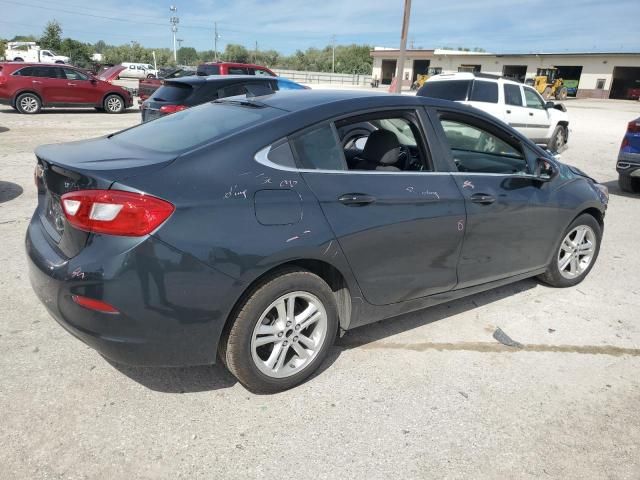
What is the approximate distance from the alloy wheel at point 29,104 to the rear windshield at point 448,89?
1261cm

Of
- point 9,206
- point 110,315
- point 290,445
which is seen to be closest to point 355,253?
point 290,445

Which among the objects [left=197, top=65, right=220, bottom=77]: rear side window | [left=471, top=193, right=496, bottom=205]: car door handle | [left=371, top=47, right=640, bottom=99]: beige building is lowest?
[left=471, top=193, right=496, bottom=205]: car door handle

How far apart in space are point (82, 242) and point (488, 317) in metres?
2.99

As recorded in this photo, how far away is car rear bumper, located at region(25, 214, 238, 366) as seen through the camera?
2.34 metres

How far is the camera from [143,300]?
93.3 inches

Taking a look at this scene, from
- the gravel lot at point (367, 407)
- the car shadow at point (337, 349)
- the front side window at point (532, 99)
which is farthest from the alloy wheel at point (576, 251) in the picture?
the front side window at point (532, 99)

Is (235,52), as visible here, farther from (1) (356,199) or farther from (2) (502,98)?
(1) (356,199)

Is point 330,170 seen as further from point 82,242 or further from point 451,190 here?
point 82,242

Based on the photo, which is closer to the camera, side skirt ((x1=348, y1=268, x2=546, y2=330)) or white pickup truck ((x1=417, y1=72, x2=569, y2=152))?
side skirt ((x1=348, y1=268, x2=546, y2=330))

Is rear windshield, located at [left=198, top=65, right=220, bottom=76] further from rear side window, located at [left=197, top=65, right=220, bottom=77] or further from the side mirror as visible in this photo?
the side mirror

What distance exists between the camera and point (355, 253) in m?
2.94

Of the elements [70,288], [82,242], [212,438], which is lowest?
[212,438]

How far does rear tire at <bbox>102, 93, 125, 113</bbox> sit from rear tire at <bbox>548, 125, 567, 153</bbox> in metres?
14.5

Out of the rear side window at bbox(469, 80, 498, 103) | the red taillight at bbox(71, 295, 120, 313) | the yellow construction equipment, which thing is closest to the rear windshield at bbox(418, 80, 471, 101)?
the rear side window at bbox(469, 80, 498, 103)
